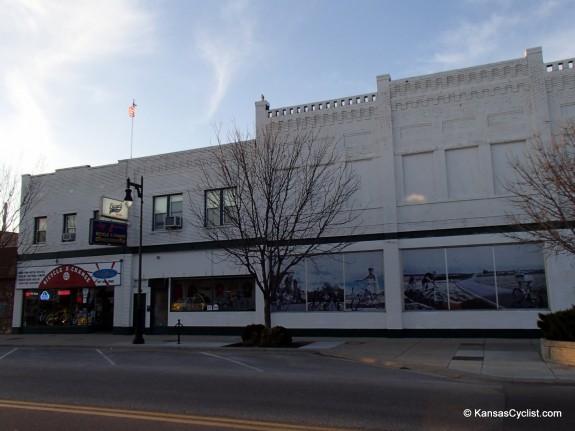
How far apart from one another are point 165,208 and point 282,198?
23.2 ft

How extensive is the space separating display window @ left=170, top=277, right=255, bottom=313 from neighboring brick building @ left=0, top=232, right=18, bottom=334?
10.3m

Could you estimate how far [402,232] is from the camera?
20281 millimetres

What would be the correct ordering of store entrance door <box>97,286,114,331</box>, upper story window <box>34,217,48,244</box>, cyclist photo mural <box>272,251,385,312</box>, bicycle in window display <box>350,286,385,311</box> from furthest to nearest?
upper story window <box>34,217,48,244</box> < store entrance door <box>97,286,114,331</box> < cyclist photo mural <box>272,251,385,312</box> < bicycle in window display <box>350,286,385,311</box>

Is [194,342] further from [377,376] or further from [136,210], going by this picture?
[377,376]

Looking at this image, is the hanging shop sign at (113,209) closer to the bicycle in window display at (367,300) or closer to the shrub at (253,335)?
the shrub at (253,335)

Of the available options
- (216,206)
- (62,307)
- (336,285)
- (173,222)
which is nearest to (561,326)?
(336,285)

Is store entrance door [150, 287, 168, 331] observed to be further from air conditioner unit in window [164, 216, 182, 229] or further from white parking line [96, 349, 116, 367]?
white parking line [96, 349, 116, 367]

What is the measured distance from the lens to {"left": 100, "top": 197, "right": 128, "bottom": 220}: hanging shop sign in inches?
965

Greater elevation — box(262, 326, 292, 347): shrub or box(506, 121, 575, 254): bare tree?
box(506, 121, 575, 254): bare tree

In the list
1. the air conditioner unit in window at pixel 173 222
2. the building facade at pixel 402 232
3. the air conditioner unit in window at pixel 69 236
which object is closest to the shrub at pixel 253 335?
the building facade at pixel 402 232

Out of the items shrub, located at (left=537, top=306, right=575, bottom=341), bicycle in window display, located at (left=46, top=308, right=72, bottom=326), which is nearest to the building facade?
bicycle in window display, located at (left=46, top=308, right=72, bottom=326)

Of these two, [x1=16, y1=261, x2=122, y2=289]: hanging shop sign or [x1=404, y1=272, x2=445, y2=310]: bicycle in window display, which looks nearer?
[x1=404, y1=272, x2=445, y2=310]: bicycle in window display

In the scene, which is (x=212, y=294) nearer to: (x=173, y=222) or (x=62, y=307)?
(x=173, y=222)

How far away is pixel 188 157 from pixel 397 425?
20443 millimetres
